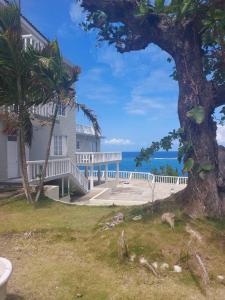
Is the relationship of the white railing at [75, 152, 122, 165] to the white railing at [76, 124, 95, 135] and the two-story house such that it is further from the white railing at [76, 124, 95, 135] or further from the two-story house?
the white railing at [76, 124, 95, 135]

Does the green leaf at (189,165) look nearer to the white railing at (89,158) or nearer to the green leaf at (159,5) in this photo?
the green leaf at (159,5)

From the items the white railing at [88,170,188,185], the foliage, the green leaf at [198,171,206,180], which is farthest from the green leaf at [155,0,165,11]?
the white railing at [88,170,188,185]

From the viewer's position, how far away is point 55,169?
1582cm

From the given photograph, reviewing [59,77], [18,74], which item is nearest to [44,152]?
[59,77]

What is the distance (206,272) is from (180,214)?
1.88 m

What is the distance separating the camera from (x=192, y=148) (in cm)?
697

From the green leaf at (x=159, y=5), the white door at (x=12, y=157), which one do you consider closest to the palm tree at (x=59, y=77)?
the green leaf at (x=159, y=5)

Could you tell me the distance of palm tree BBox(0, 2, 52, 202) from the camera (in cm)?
937

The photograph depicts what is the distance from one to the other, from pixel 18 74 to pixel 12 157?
7.67 meters

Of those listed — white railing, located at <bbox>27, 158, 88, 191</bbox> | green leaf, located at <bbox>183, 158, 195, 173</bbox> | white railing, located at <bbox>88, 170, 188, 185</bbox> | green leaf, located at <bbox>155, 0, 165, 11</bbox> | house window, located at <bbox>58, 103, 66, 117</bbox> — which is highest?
green leaf, located at <bbox>155, 0, 165, 11</bbox>

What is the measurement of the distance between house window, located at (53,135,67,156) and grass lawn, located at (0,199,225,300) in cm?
1308

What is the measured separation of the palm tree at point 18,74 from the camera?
937cm

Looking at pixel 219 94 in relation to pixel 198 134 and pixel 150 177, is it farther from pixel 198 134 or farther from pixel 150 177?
pixel 150 177

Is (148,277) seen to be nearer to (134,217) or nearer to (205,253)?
(205,253)
